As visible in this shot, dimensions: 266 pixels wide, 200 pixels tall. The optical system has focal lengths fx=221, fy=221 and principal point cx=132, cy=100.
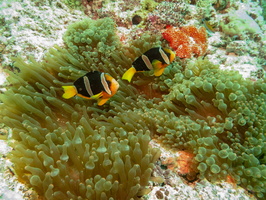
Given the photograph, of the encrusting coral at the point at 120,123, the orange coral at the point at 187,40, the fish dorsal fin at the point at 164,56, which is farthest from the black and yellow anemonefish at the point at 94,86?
the orange coral at the point at 187,40

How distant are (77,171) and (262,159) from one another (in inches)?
60.0

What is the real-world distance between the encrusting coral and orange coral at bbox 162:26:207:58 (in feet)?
0.85

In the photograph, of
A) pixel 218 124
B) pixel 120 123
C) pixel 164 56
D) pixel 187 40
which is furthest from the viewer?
pixel 187 40

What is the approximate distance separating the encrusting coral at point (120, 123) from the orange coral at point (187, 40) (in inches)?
10.2

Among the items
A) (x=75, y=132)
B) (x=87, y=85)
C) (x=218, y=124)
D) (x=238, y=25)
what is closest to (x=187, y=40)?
(x=238, y=25)

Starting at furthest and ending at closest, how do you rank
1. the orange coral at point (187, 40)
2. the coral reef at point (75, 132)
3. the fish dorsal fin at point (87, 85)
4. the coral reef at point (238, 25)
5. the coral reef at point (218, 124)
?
the coral reef at point (238, 25) < the orange coral at point (187, 40) < the fish dorsal fin at point (87, 85) < the coral reef at point (218, 124) < the coral reef at point (75, 132)

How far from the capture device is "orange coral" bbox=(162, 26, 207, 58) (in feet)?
9.57

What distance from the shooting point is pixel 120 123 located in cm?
216

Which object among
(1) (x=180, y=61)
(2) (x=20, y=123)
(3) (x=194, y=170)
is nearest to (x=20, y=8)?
(2) (x=20, y=123)

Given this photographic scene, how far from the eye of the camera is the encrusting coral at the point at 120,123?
1.59 m

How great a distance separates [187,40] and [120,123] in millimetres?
1592

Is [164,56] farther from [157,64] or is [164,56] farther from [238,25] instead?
[238,25]

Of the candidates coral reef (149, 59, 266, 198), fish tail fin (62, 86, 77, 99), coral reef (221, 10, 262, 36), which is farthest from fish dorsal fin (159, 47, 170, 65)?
coral reef (221, 10, 262, 36)

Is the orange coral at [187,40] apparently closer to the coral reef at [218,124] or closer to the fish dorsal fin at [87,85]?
the coral reef at [218,124]
